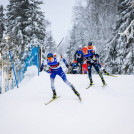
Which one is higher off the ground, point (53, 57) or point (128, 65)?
point (53, 57)

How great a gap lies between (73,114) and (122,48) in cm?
974

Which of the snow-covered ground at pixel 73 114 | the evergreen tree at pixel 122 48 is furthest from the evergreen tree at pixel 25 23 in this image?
the snow-covered ground at pixel 73 114

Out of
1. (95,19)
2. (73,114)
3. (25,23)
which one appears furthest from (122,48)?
(95,19)

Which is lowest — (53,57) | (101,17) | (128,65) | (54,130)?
(54,130)

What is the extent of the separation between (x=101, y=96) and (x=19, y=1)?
14.3 metres

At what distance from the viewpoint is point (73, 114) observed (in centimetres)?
403

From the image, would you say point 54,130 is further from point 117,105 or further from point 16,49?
point 16,49

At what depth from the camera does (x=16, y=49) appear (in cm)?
1471

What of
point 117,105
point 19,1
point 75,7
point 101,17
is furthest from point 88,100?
point 75,7

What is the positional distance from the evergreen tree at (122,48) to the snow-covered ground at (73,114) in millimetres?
5507

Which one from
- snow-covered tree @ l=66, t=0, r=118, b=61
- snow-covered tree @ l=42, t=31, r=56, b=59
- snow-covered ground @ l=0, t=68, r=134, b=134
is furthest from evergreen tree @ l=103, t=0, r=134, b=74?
snow-covered tree @ l=42, t=31, r=56, b=59

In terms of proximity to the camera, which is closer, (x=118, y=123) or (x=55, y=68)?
(x=118, y=123)

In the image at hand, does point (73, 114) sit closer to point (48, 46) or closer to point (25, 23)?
point (25, 23)

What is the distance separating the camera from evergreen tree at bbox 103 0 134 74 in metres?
11.0
